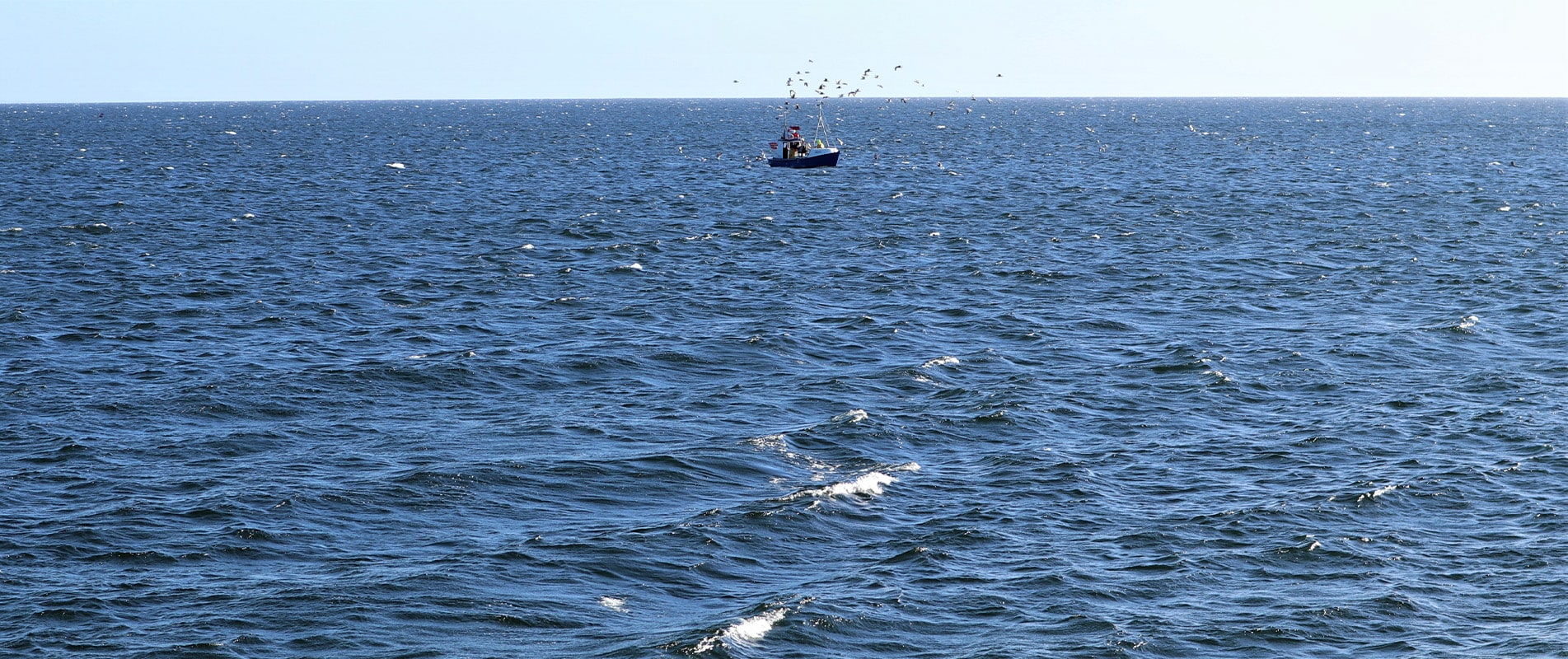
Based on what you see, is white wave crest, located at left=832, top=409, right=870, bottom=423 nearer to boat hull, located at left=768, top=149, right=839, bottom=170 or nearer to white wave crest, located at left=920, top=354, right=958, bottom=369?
white wave crest, located at left=920, top=354, right=958, bottom=369

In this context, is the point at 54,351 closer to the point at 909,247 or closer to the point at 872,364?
the point at 872,364

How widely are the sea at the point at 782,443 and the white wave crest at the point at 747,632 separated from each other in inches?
4.5

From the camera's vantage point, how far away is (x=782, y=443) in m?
35.4

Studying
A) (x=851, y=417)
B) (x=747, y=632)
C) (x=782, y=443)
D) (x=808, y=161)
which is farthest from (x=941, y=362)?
(x=808, y=161)

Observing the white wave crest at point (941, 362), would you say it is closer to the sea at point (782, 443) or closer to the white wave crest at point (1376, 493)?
the sea at point (782, 443)

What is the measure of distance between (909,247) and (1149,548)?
4673 cm

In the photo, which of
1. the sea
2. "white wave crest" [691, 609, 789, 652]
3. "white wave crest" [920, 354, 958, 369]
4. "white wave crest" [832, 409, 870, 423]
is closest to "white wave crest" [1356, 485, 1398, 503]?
the sea

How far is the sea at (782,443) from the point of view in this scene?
24.6 metres

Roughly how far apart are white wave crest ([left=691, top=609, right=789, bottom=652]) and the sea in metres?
0.12

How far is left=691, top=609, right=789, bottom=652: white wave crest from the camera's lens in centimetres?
2314

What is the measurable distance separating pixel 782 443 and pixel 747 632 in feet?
38.8

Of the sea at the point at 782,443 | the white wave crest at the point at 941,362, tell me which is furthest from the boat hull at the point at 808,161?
the white wave crest at the point at 941,362

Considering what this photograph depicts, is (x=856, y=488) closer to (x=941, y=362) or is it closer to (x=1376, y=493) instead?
(x=1376, y=493)

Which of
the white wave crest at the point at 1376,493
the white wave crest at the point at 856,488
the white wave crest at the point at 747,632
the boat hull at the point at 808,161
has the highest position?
the boat hull at the point at 808,161
